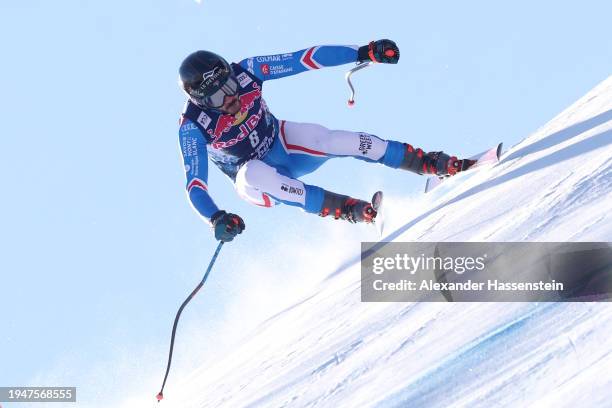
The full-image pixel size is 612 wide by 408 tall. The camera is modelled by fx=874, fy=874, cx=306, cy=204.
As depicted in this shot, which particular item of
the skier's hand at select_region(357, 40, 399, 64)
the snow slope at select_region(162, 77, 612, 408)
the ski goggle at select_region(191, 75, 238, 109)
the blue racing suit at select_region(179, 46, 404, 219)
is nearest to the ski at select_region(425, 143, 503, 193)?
the snow slope at select_region(162, 77, 612, 408)

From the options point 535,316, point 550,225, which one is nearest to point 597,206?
point 550,225

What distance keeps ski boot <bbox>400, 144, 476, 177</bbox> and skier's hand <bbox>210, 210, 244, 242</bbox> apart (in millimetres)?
1592

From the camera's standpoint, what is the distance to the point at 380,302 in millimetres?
5227

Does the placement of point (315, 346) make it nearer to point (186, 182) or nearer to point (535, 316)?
point (535, 316)

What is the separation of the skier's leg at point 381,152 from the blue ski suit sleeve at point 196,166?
1.00 metres

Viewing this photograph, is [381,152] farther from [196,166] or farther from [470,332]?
[470,332]

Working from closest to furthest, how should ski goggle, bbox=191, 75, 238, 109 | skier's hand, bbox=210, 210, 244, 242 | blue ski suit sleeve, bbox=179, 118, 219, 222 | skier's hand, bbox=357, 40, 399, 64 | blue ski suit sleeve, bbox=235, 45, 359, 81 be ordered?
skier's hand, bbox=210, 210, 244, 242
blue ski suit sleeve, bbox=179, 118, 219, 222
ski goggle, bbox=191, 75, 238, 109
skier's hand, bbox=357, 40, 399, 64
blue ski suit sleeve, bbox=235, 45, 359, 81

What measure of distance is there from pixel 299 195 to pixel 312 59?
132 centimetres

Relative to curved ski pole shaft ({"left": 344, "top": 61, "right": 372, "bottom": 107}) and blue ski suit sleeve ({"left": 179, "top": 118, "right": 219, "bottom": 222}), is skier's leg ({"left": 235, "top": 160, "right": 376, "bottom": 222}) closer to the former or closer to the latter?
blue ski suit sleeve ({"left": 179, "top": 118, "right": 219, "bottom": 222})

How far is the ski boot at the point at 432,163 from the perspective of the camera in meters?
7.21

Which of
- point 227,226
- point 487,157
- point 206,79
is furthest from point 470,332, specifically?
point 206,79

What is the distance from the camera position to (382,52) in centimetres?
738

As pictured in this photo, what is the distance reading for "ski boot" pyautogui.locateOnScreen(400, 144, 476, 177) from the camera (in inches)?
284

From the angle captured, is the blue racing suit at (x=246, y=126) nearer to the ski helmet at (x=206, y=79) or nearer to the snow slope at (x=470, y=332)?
the ski helmet at (x=206, y=79)
